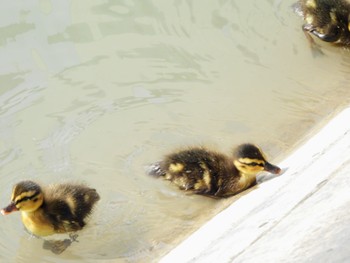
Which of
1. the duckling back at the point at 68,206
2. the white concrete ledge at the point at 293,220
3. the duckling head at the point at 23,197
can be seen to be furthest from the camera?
the duckling back at the point at 68,206

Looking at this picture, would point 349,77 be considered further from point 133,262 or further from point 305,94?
point 133,262

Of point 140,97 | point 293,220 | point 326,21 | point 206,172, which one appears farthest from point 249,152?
point 326,21

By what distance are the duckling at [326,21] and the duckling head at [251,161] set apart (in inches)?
50.8

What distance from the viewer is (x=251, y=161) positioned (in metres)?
3.59

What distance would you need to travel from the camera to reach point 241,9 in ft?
15.6

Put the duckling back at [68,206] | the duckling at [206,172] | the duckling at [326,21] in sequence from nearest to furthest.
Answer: the duckling back at [68,206] → the duckling at [206,172] → the duckling at [326,21]

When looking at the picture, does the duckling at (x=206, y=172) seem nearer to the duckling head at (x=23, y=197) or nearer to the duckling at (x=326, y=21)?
the duckling head at (x=23, y=197)

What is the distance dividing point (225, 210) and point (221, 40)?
1.45m

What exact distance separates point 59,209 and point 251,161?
3.00 ft

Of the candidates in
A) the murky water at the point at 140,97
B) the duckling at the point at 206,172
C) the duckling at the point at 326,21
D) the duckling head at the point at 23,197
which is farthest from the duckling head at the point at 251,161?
the duckling at the point at 326,21

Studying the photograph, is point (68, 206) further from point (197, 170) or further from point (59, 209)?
point (197, 170)

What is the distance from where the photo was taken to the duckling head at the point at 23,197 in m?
3.35

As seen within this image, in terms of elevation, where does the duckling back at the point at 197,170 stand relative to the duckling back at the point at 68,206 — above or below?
above

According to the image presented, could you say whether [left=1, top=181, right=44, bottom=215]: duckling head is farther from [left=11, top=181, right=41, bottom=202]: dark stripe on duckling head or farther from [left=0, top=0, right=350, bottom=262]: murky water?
[left=0, top=0, right=350, bottom=262]: murky water
